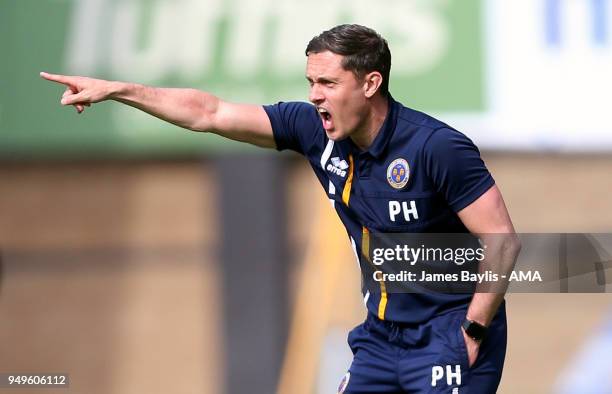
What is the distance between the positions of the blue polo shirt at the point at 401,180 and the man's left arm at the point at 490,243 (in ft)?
0.15

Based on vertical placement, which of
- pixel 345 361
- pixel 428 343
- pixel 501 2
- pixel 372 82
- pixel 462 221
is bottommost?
pixel 345 361

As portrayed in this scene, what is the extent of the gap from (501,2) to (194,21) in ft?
9.02

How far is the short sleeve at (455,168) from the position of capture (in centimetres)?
466

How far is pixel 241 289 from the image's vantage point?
10.5 meters

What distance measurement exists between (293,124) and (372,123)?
0.43 meters

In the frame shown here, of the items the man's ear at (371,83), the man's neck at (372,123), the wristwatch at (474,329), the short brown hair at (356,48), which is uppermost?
the short brown hair at (356,48)

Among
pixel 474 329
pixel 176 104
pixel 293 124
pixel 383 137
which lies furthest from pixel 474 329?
pixel 176 104

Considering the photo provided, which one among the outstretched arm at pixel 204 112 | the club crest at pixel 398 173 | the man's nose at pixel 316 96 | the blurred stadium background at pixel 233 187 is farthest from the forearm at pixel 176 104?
the blurred stadium background at pixel 233 187

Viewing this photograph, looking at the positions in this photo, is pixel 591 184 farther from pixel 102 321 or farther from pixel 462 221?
pixel 462 221

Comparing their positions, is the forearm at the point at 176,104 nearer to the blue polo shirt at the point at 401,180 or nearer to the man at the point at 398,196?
the man at the point at 398,196

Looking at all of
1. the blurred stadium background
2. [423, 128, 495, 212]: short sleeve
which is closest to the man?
[423, 128, 495, 212]: short sleeve

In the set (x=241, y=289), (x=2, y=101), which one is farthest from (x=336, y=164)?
(x=2, y=101)

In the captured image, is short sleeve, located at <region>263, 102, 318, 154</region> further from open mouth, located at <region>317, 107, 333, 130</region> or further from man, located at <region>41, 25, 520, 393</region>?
open mouth, located at <region>317, 107, 333, 130</region>

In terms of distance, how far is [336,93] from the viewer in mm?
4801
